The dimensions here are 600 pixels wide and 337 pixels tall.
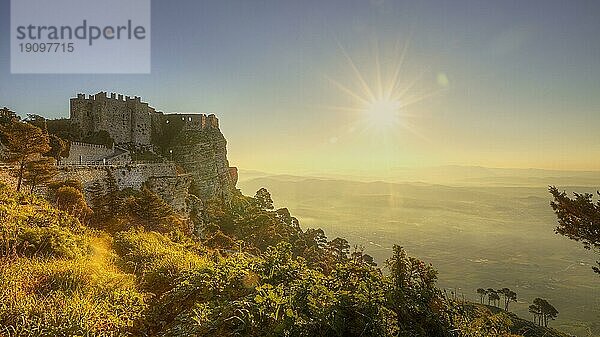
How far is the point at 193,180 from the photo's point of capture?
144 feet

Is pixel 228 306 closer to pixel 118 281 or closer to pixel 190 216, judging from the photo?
pixel 118 281

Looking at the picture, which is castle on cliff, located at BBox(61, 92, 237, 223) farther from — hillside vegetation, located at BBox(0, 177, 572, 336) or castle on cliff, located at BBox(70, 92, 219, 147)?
hillside vegetation, located at BBox(0, 177, 572, 336)

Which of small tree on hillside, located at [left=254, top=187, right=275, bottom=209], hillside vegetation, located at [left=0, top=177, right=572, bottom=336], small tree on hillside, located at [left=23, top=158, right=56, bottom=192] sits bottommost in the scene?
small tree on hillside, located at [left=254, top=187, right=275, bottom=209]

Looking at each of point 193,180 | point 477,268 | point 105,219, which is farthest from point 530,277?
point 105,219

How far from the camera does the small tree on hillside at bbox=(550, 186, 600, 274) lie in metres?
10.7

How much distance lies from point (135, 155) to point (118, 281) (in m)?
36.0

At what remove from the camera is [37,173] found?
61.0ft

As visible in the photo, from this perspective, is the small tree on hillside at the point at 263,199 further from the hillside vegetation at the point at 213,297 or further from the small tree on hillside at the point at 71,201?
the hillside vegetation at the point at 213,297

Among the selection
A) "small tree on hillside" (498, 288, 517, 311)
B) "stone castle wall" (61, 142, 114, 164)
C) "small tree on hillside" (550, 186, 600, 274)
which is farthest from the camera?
"small tree on hillside" (498, 288, 517, 311)

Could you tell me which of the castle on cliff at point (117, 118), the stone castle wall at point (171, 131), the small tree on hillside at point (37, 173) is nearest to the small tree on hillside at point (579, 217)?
the small tree on hillside at point (37, 173)

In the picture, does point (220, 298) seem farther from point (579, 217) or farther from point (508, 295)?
point (508, 295)

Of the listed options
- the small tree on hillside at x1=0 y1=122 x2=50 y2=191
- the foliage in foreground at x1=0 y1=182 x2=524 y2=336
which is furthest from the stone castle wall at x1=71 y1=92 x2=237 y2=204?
the foliage in foreground at x1=0 y1=182 x2=524 y2=336

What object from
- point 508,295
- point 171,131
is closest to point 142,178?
point 171,131

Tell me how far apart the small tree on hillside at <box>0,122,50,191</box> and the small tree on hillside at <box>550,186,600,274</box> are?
25.8 m
